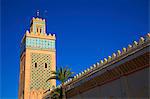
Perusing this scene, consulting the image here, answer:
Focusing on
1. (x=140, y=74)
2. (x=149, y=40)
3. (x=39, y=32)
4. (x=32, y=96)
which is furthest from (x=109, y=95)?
(x=39, y=32)

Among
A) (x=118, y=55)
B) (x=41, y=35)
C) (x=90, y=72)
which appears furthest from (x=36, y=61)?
(x=118, y=55)

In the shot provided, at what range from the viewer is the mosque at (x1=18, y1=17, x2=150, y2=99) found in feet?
60.5

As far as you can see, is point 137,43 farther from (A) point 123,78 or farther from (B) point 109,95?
(B) point 109,95

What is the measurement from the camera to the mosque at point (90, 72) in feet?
60.5

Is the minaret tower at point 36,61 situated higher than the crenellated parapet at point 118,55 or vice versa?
the minaret tower at point 36,61

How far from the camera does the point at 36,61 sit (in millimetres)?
39188

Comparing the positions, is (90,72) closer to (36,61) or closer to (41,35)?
(36,61)

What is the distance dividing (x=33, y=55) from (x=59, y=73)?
12.5m

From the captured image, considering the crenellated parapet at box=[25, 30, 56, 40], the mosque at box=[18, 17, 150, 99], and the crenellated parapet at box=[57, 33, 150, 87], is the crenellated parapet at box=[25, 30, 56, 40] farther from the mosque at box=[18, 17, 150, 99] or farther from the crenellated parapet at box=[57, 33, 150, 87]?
the crenellated parapet at box=[57, 33, 150, 87]

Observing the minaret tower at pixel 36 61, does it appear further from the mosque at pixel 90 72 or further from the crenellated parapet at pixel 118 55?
the crenellated parapet at pixel 118 55

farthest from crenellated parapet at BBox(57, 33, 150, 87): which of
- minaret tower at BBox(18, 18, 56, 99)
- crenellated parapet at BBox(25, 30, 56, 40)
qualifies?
crenellated parapet at BBox(25, 30, 56, 40)

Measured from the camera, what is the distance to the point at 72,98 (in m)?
28.7

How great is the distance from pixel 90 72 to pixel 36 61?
15769 mm

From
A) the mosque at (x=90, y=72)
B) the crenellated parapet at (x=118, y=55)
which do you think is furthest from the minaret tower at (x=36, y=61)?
the crenellated parapet at (x=118, y=55)
